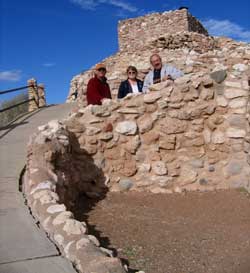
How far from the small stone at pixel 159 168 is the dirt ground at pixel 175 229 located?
1.08ft

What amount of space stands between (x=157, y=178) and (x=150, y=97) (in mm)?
1134

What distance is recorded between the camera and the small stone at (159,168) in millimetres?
5634

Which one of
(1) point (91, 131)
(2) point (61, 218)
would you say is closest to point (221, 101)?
(1) point (91, 131)

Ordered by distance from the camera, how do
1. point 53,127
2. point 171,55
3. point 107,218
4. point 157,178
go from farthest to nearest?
point 171,55, point 157,178, point 53,127, point 107,218

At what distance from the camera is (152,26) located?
19.6 metres

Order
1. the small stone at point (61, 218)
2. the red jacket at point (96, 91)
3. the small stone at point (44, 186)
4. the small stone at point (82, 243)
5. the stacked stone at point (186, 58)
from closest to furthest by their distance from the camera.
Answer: the small stone at point (82, 243) → the small stone at point (61, 218) → the small stone at point (44, 186) → the red jacket at point (96, 91) → the stacked stone at point (186, 58)

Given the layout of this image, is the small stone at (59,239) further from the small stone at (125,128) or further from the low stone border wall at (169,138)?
the small stone at (125,128)

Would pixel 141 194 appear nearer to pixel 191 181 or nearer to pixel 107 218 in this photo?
pixel 191 181

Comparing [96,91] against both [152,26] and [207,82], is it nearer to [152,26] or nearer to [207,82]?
[207,82]

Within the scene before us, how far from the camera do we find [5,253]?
2830mm

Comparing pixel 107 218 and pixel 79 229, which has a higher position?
pixel 79 229

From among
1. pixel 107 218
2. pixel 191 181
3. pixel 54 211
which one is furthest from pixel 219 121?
pixel 54 211

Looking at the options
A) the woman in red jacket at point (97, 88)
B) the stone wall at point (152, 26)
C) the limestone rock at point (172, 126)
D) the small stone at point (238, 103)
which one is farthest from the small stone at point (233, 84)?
the stone wall at point (152, 26)

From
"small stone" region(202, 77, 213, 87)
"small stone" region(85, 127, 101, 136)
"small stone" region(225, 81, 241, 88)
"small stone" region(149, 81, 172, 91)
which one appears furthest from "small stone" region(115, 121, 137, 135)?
"small stone" region(225, 81, 241, 88)
